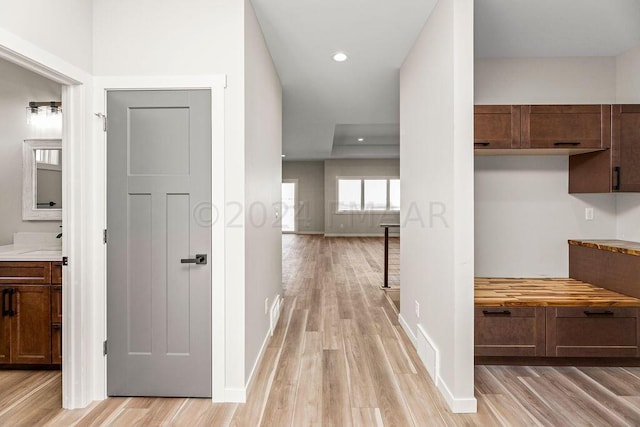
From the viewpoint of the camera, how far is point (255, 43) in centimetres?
261

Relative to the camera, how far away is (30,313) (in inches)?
102

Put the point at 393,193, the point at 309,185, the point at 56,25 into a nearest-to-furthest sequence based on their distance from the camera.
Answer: the point at 56,25
the point at 393,193
the point at 309,185

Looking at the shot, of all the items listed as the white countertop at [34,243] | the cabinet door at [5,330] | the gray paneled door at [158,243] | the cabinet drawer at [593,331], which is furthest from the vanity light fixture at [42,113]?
the cabinet drawer at [593,331]

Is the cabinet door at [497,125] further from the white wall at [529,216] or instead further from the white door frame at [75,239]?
the white door frame at [75,239]

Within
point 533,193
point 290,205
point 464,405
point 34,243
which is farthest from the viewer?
point 290,205

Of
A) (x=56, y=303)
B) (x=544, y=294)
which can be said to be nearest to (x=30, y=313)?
(x=56, y=303)

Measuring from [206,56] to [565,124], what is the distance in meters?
2.71

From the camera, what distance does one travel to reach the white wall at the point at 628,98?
304 centimetres

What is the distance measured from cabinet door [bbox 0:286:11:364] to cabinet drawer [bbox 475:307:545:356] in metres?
3.44

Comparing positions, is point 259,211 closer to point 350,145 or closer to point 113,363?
point 113,363

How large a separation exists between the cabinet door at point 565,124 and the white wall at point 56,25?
3112 millimetres

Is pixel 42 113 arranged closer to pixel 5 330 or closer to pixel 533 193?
pixel 5 330

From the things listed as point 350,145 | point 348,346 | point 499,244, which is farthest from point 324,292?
point 350,145

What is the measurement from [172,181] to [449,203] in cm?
177
